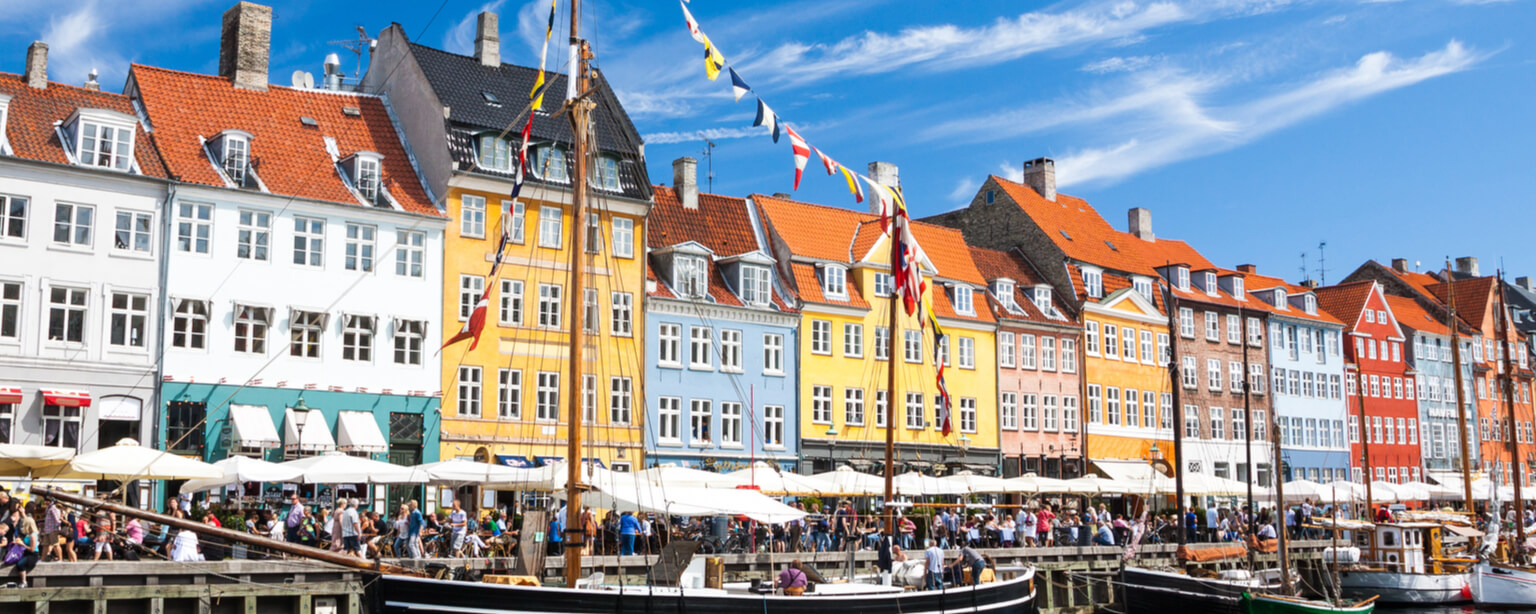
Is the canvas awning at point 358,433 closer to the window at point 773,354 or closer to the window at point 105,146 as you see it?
the window at point 105,146

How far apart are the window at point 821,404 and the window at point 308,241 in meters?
17.4

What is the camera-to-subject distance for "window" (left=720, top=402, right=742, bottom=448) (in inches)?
1891

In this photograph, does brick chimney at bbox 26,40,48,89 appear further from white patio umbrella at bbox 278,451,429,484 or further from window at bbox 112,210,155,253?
white patio umbrella at bbox 278,451,429,484

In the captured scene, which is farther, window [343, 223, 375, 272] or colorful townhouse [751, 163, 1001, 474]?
colorful townhouse [751, 163, 1001, 474]

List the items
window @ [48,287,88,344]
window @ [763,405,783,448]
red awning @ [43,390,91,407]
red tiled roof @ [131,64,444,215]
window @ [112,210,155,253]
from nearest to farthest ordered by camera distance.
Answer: red awning @ [43,390,91,407] → window @ [48,287,88,344] → window @ [112,210,155,253] → red tiled roof @ [131,64,444,215] → window @ [763,405,783,448]

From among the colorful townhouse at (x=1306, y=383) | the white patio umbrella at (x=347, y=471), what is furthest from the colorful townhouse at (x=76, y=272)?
the colorful townhouse at (x=1306, y=383)

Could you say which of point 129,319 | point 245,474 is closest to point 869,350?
point 129,319

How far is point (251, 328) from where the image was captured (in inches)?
1517

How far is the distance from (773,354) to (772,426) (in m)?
2.34

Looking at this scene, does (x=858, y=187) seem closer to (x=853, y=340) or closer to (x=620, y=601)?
(x=620, y=601)

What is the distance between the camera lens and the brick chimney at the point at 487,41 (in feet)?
157

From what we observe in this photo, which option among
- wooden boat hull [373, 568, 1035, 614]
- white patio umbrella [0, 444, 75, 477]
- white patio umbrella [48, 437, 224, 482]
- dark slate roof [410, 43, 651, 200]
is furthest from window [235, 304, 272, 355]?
wooden boat hull [373, 568, 1035, 614]

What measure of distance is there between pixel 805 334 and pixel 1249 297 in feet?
91.8

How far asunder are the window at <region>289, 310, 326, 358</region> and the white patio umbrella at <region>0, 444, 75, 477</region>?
12.3m
